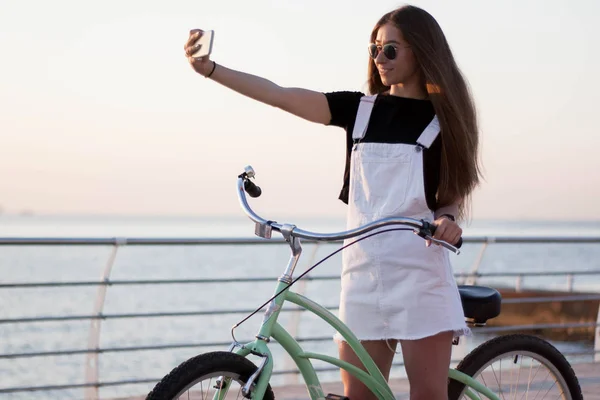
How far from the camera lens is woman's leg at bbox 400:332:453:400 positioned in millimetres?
2707

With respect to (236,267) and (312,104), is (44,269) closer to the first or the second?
(236,267)

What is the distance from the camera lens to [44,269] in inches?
1613

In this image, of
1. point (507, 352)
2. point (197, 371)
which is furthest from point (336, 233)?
point (507, 352)

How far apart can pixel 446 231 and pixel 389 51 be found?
23.5 inches

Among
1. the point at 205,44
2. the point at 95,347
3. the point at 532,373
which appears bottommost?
the point at 95,347

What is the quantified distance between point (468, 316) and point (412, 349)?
0.33 meters

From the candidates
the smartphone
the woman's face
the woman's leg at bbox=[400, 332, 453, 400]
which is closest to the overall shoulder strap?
the woman's face

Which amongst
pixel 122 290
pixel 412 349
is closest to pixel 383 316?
pixel 412 349

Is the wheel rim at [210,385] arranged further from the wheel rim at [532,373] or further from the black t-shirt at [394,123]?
the wheel rim at [532,373]

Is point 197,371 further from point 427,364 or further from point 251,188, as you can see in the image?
point 427,364

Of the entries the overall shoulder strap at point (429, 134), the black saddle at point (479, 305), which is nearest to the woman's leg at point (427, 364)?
the black saddle at point (479, 305)

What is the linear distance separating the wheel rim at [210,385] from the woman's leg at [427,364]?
1.78ft

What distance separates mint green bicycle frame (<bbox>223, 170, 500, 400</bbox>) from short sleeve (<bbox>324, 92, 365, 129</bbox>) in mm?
393

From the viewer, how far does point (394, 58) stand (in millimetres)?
2746
